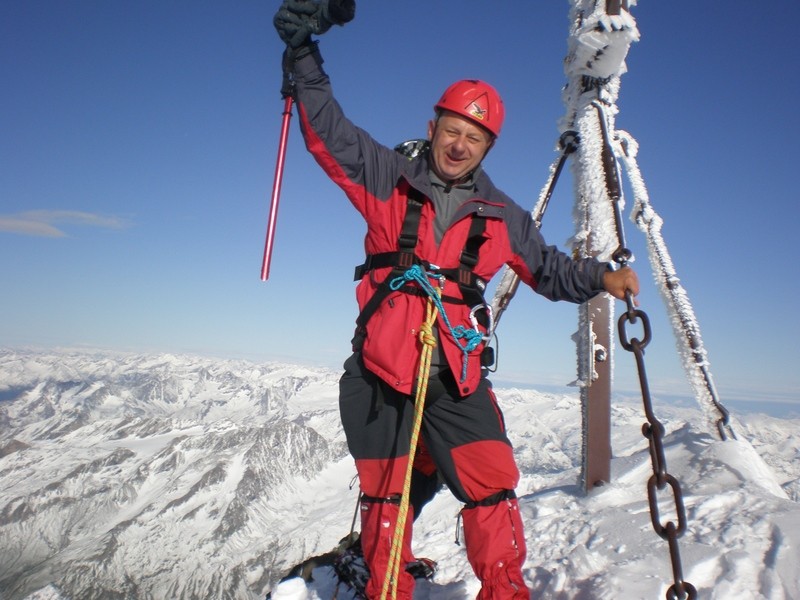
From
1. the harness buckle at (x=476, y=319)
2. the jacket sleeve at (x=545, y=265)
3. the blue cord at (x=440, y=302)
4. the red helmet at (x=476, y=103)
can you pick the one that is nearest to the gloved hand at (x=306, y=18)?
the red helmet at (x=476, y=103)

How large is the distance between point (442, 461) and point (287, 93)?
296cm

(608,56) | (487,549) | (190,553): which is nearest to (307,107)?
(487,549)

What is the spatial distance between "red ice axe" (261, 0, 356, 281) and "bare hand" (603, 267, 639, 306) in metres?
2.57

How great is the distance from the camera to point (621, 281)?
3.70m

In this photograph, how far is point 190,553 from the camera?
19688 centimetres

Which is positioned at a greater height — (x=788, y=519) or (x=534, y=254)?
(x=534, y=254)

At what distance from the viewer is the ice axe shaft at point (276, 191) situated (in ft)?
13.8

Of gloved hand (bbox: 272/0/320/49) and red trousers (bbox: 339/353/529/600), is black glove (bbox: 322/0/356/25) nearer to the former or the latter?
gloved hand (bbox: 272/0/320/49)

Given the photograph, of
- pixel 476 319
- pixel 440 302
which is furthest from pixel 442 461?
pixel 440 302

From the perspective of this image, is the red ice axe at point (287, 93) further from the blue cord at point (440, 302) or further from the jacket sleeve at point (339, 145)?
the blue cord at point (440, 302)

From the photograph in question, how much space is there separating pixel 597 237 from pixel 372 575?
4.09m

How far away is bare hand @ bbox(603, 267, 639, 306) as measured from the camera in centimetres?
363

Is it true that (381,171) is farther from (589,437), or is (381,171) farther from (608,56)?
(589,437)

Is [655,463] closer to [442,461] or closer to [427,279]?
[442,461]
